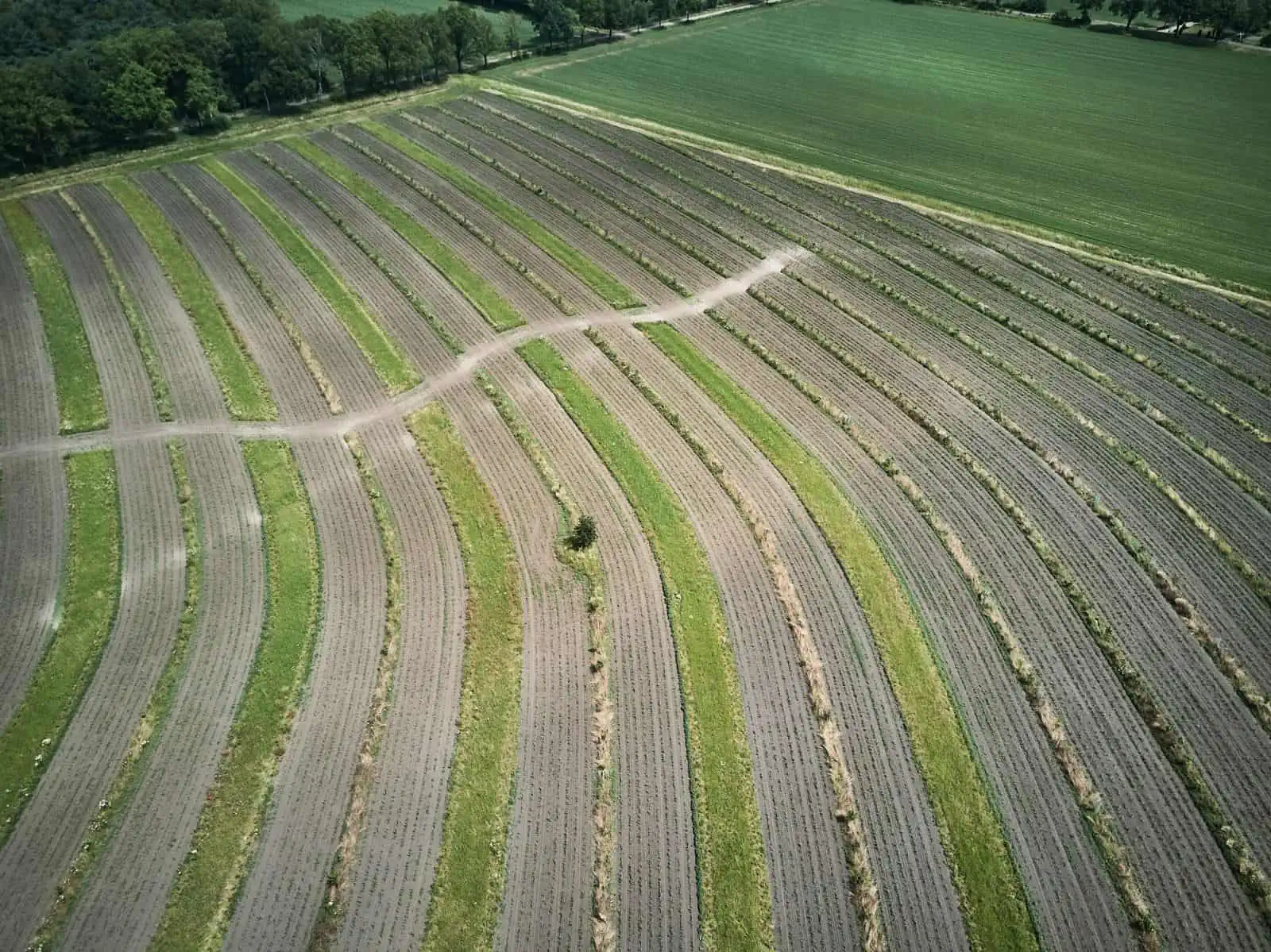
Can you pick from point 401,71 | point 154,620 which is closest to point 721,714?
Answer: point 154,620

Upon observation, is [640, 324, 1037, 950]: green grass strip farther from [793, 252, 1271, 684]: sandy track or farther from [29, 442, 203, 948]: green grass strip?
[29, 442, 203, 948]: green grass strip

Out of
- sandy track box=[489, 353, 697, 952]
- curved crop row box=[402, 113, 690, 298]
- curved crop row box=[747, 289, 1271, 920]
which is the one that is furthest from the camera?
curved crop row box=[402, 113, 690, 298]

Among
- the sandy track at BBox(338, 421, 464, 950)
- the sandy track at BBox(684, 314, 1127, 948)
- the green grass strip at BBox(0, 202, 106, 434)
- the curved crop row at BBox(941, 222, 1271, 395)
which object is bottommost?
the sandy track at BBox(684, 314, 1127, 948)

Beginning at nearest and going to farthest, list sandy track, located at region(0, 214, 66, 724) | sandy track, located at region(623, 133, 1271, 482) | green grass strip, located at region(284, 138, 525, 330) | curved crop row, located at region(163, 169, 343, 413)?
sandy track, located at region(0, 214, 66, 724), sandy track, located at region(623, 133, 1271, 482), curved crop row, located at region(163, 169, 343, 413), green grass strip, located at region(284, 138, 525, 330)

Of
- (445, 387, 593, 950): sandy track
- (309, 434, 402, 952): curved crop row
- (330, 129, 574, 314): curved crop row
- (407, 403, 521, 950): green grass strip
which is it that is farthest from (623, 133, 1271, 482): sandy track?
(309, 434, 402, 952): curved crop row

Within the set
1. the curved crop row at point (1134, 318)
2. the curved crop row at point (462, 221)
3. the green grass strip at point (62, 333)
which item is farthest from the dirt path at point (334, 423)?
the curved crop row at point (1134, 318)

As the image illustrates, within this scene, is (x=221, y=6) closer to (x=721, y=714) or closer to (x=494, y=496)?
(x=494, y=496)

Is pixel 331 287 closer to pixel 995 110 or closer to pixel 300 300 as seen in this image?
pixel 300 300
